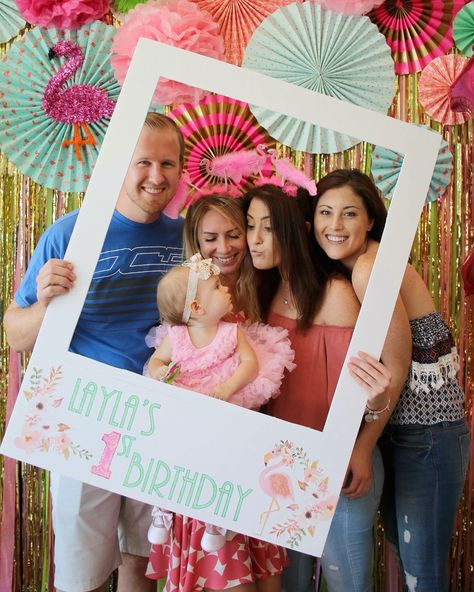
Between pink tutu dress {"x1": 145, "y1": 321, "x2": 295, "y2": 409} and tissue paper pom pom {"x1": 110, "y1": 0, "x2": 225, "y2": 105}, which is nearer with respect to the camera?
pink tutu dress {"x1": 145, "y1": 321, "x2": 295, "y2": 409}

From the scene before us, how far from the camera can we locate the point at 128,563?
155cm

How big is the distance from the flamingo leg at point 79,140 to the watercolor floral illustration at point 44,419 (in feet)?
2.98

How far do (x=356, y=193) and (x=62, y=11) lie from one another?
1074 millimetres

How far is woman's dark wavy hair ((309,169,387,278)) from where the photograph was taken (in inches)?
46.9

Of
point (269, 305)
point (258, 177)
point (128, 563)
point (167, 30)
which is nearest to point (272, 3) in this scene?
point (167, 30)

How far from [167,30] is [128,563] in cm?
136

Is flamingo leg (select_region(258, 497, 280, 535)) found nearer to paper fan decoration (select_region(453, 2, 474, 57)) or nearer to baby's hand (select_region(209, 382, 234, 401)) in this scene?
baby's hand (select_region(209, 382, 234, 401))

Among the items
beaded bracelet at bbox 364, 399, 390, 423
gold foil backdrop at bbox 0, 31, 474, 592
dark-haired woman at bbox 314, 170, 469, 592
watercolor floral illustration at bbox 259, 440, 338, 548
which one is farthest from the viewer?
gold foil backdrop at bbox 0, 31, 474, 592

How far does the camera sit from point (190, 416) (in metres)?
1.12

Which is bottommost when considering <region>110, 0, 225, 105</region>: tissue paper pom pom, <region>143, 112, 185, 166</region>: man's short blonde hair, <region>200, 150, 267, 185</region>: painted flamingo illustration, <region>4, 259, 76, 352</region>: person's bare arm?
<region>4, 259, 76, 352</region>: person's bare arm

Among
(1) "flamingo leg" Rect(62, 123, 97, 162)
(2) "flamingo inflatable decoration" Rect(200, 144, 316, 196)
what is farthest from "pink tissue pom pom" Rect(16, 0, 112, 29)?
(2) "flamingo inflatable decoration" Rect(200, 144, 316, 196)

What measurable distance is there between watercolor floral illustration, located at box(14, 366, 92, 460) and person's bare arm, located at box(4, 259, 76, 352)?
133 millimetres

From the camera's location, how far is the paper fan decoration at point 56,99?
5.94 feet

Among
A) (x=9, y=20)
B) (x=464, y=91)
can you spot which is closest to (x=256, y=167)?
(x=464, y=91)
